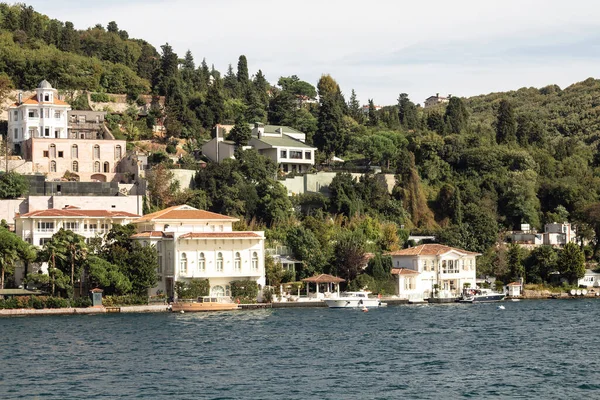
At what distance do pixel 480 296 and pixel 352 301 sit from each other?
9.23 metres

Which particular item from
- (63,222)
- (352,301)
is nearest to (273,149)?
(352,301)

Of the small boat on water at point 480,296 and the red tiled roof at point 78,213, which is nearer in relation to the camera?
the red tiled roof at point 78,213

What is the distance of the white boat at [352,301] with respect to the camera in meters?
63.7

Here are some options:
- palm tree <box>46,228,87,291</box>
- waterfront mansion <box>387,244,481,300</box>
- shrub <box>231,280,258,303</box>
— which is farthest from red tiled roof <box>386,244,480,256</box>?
palm tree <box>46,228,87,291</box>

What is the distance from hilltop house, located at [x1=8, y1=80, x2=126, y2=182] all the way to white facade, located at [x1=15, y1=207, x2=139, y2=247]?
887 cm

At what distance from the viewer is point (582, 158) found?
94000 millimetres

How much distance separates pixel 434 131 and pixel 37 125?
3395 cm

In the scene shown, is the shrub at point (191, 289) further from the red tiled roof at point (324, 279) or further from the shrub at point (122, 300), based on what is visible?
the red tiled roof at point (324, 279)

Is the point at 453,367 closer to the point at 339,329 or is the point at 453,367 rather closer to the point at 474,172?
the point at 339,329

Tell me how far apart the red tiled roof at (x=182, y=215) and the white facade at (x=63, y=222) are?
1.84 m

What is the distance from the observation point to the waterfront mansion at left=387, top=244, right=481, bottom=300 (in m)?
69.2

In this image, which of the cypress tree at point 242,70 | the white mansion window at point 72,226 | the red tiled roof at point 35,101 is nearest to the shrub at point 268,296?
the white mansion window at point 72,226

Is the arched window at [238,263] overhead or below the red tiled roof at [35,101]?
below

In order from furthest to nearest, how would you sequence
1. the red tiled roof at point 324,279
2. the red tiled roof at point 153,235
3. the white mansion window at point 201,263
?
the red tiled roof at point 324,279 → the white mansion window at point 201,263 → the red tiled roof at point 153,235
